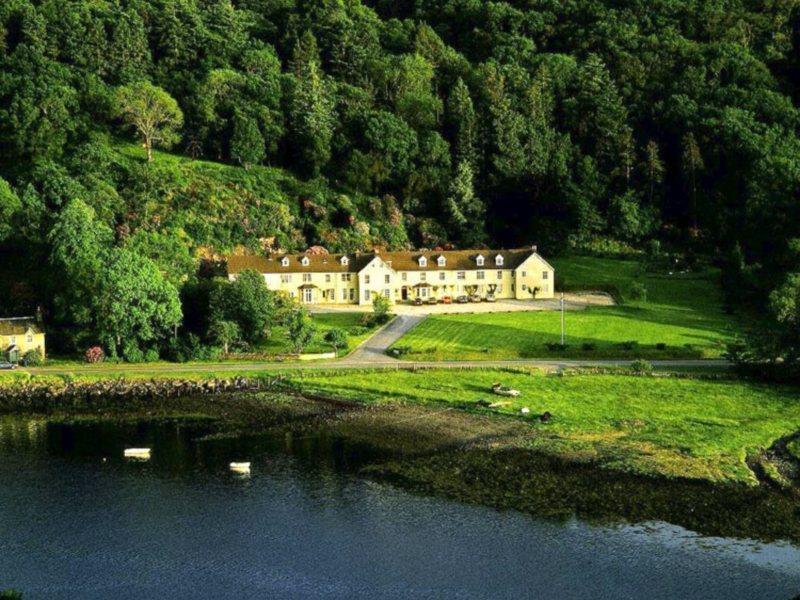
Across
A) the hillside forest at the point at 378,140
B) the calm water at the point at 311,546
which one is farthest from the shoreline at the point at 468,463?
the hillside forest at the point at 378,140

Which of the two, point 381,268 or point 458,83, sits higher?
point 458,83

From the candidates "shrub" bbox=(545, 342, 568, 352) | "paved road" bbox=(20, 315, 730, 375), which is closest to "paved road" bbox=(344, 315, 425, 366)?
"paved road" bbox=(20, 315, 730, 375)

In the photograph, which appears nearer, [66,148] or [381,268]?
[381,268]

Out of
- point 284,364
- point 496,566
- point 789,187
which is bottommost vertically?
point 496,566

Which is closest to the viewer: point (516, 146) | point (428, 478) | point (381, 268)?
point (428, 478)

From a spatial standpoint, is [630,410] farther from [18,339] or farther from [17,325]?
[17,325]

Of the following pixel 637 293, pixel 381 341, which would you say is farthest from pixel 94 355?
pixel 637 293

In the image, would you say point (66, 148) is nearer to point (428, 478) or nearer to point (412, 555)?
point (428, 478)

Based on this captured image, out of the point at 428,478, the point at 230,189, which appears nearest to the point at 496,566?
the point at 428,478
